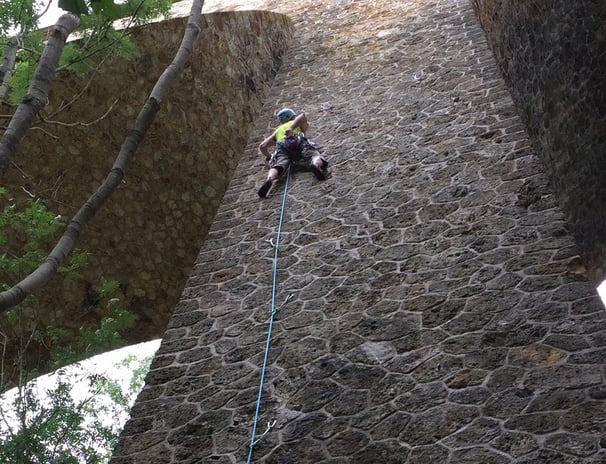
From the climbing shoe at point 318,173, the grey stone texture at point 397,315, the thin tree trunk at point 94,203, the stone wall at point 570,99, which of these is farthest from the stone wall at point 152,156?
the stone wall at point 570,99

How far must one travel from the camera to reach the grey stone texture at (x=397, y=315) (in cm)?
382

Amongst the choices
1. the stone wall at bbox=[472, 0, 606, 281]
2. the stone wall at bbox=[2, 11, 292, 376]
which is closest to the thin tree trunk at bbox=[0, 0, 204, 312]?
the stone wall at bbox=[472, 0, 606, 281]

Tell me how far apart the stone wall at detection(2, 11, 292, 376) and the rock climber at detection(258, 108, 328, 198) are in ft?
6.77

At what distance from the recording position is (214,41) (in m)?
8.59

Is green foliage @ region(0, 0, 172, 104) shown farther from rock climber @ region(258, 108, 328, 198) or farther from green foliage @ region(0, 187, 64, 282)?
rock climber @ region(258, 108, 328, 198)

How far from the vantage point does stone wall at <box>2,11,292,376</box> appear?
8195 millimetres

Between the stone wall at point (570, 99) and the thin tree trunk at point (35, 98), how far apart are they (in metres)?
3.62

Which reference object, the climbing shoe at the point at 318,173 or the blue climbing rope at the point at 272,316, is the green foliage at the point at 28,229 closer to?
the blue climbing rope at the point at 272,316

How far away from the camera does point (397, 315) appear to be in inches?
185

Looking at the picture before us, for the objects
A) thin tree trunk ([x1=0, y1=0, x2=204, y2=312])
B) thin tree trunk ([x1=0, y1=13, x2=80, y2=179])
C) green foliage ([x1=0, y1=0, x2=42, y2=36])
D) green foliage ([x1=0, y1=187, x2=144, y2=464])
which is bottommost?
green foliage ([x1=0, y1=187, x2=144, y2=464])

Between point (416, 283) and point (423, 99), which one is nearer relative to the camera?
point (416, 283)

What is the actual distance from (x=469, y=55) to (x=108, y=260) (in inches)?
205

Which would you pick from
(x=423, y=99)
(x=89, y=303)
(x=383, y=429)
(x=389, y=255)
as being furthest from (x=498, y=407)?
(x=89, y=303)

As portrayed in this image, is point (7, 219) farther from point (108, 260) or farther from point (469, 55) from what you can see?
point (469, 55)
